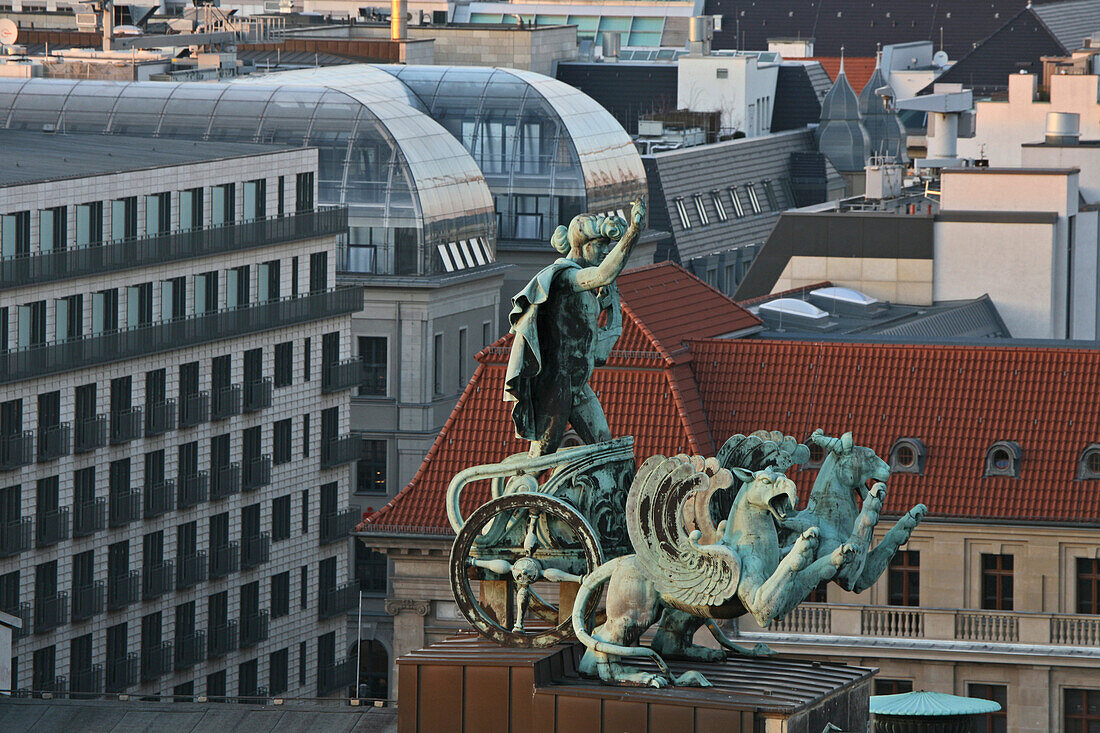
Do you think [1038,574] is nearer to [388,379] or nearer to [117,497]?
[117,497]

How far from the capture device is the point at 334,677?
114750mm

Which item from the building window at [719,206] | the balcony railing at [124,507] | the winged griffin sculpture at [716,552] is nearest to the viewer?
the winged griffin sculpture at [716,552]

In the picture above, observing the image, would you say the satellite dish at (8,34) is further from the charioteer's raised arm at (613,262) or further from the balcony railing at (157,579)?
the charioteer's raised arm at (613,262)

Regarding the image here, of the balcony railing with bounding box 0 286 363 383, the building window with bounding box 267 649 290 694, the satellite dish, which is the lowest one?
the building window with bounding box 267 649 290 694

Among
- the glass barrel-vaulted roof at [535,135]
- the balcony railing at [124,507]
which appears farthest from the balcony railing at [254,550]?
the glass barrel-vaulted roof at [535,135]

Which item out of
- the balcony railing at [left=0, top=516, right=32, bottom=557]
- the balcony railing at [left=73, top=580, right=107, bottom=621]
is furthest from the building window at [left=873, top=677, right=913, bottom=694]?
→ the balcony railing at [left=0, top=516, right=32, bottom=557]

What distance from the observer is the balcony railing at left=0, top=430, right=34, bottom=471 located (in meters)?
96.6

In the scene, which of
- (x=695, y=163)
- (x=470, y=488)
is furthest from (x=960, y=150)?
(x=470, y=488)

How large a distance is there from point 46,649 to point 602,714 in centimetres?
6320

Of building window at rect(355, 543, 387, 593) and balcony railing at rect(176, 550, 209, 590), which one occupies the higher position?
balcony railing at rect(176, 550, 209, 590)

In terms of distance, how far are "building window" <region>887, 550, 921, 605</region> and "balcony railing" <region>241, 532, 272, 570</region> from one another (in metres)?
28.9

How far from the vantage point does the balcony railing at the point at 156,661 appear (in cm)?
10381

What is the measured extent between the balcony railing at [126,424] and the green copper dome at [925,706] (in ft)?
171

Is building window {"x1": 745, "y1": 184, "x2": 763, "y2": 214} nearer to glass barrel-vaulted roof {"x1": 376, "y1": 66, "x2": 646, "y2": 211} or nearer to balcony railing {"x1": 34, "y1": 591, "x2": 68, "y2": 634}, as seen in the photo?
glass barrel-vaulted roof {"x1": 376, "y1": 66, "x2": 646, "y2": 211}
